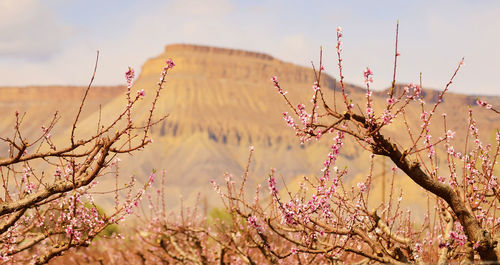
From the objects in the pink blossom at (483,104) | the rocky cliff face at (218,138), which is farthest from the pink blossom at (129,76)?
the rocky cliff face at (218,138)

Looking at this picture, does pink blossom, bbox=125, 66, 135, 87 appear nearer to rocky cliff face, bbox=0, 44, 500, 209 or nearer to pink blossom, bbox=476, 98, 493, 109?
pink blossom, bbox=476, 98, 493, 109

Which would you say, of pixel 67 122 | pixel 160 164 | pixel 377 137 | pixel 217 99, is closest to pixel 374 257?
pixel 377 137

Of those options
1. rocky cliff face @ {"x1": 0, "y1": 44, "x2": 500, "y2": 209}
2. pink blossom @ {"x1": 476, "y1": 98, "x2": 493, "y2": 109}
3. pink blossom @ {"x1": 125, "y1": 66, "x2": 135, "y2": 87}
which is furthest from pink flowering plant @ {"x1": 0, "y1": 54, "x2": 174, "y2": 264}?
rocky cliff face @ {"x1": 0, "y1": 44, "x2": 500, "y2": 209}

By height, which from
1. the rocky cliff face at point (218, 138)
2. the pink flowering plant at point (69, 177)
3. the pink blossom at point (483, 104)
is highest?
the pink blossom at point (483, 104)

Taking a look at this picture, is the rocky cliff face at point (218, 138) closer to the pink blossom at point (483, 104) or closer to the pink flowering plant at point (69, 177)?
the pink flowering plant at point (69, 177)

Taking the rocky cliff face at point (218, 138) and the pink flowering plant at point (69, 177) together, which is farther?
the rocky cliff face at point (218, 138)

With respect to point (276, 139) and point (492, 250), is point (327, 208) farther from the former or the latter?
point (276, 139)

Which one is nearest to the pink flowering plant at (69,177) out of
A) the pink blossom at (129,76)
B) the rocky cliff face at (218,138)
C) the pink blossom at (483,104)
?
the pink blossom at (129,76)

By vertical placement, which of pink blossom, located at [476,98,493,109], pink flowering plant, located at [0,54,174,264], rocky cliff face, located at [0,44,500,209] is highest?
pink blossom, located at [476,98,493,109]

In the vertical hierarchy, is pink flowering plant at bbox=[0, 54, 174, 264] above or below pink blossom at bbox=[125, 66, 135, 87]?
below

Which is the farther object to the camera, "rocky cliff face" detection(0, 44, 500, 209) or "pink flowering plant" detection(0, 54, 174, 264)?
"rocky cliff face" detection(0, 44, 500, 209)

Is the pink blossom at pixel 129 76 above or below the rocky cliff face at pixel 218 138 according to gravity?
above

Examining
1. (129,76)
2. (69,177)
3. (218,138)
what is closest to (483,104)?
(129,76)

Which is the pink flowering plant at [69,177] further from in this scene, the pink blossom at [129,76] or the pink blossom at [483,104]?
the pink blossom at [483,104]
